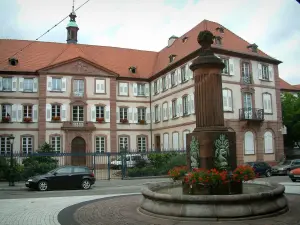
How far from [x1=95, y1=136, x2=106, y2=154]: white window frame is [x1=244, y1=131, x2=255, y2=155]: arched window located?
16.6 meters

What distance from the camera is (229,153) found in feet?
31.6

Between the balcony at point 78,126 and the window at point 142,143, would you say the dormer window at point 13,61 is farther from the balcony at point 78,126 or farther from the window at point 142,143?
the window at point 142,143

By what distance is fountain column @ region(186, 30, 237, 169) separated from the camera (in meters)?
9.59

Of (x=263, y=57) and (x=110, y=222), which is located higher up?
(x=263, y=57)

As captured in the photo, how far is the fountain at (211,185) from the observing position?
7965 millimetres

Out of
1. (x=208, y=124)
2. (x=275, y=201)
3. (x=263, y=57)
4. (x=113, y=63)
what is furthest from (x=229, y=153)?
(x=113, y=63)

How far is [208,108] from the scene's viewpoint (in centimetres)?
1006

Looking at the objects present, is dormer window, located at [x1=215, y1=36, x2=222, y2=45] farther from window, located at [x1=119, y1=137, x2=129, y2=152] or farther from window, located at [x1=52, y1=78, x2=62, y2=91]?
window, located at [x1=52, y1=78, x2=62, y2=91]

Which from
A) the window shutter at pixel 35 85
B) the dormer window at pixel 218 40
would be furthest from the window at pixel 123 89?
the dormer window at pixel 218 40

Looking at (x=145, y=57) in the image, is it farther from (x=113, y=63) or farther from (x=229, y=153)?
(x=229, y=153)

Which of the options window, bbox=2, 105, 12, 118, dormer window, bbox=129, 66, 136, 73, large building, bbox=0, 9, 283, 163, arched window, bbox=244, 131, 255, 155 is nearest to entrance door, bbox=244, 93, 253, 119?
large building, bbox=0, 9, 283, 163

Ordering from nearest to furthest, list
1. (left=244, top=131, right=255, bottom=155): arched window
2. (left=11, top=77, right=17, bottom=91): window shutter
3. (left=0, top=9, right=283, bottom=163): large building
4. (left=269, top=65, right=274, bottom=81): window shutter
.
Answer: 1. (left=244, top=131, right=255, bottom=155): arched window
2. (left=0, top=9, right=283, bottom=163): large building
3. (left=269, top=65, right=274, bottom=81): window shutter
4. (left=11, top=77, right=17, bottom=91): window shutter

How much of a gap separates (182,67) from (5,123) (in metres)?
20.4

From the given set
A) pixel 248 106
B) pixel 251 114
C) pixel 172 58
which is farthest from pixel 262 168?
pixel 172 58
